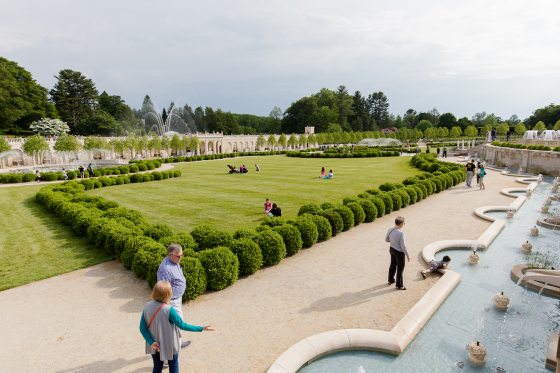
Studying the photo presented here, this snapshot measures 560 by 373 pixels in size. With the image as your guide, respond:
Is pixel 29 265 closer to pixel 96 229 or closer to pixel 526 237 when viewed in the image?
pixel 96 229

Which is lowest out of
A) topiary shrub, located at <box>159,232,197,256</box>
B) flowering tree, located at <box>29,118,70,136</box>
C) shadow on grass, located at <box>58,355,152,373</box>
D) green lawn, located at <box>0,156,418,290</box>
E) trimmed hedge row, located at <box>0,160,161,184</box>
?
shadow on grass, located at <box>58,355,152,373</box>

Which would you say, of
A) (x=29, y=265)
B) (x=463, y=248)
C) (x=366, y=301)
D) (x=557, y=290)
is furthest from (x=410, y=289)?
(x=29, y=265)

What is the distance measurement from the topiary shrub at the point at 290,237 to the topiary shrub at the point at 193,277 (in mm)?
2937

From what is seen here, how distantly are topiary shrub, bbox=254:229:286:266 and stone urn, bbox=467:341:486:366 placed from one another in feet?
16.5

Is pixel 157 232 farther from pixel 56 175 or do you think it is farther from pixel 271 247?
pixel 56 175

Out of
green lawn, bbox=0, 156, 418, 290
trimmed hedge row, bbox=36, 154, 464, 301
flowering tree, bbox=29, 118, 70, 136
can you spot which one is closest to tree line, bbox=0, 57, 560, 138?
flowering tree, bbox=29, 118, 70, 136

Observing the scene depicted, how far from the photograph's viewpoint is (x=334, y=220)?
1171 centimetres

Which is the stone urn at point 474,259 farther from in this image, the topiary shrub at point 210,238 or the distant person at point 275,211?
the distant person at point 275,211

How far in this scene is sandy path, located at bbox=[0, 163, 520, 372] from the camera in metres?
5.41

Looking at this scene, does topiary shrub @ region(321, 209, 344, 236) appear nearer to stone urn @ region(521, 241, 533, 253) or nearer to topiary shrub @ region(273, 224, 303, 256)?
topiary shrub @ region(273, 224, 303, 256)

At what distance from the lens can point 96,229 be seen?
35.8 ft

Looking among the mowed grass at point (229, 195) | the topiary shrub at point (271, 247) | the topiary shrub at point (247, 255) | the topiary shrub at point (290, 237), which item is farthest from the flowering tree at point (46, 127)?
the topiary shrub at point (247, 255)

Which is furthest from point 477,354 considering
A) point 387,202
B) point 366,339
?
point 387,202

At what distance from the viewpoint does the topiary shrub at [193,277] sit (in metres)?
7.11
